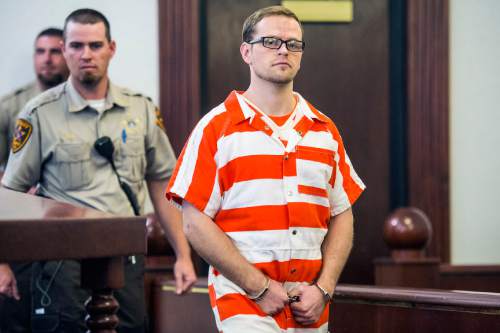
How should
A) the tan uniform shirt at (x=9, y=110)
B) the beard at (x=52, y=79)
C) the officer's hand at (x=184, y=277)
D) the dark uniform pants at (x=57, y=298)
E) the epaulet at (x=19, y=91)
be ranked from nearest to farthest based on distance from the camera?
the officer's hand at (x=184, y=277), the dark uniform pants at (x=57, y=298), the tan uniform shirt at (x=9, y=110), the beard at (x=52, y=79), the epaulet at (x=19, y=91)

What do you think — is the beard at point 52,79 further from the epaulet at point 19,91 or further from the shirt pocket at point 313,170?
the shirt pocket at point 313,170

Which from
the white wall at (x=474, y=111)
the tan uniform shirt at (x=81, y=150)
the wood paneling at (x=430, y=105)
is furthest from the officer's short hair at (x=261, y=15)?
the white wall at (x=474, y=111)

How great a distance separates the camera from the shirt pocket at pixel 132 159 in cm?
321

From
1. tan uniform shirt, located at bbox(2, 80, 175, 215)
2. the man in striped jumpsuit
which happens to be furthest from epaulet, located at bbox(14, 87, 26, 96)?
the man in striped jumpsuit

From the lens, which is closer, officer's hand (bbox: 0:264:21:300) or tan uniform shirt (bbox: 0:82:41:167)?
officer's hand (bbox: 0:264:21:300)

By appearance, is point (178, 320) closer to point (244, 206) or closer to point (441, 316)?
point (441, 316)

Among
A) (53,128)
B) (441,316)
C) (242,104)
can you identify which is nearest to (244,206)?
(242,104)

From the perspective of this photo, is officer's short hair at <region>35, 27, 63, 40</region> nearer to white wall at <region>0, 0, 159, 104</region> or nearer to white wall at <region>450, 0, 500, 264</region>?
white wall at <region>0, 0, 159, 104</region>

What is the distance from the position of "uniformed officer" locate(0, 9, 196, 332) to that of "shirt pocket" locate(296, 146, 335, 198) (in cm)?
88

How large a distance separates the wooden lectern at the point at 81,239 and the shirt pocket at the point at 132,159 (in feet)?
5.39

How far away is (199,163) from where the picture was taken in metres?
2.16

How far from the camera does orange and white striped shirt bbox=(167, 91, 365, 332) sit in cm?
212

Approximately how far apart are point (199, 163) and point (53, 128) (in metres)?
1.16

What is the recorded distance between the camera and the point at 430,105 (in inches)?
196
